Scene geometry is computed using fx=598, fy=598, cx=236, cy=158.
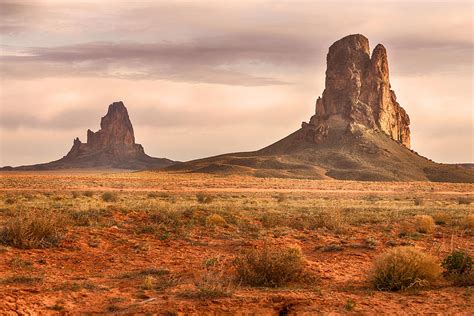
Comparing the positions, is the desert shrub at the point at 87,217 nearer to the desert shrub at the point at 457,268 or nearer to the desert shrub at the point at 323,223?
the desert shrub at the point at 323,223

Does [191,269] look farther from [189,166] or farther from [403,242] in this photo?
[189,166]

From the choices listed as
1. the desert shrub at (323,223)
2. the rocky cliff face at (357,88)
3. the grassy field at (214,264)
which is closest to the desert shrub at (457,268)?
the grassy field at (214,264)

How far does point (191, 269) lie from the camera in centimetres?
1606

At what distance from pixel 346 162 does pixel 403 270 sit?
123506mm

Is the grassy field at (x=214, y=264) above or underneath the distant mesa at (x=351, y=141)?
underneath

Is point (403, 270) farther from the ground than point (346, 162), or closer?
closer

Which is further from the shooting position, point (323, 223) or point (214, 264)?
point (323, 223)

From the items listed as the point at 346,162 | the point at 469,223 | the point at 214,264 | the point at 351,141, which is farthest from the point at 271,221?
the point at 351,141

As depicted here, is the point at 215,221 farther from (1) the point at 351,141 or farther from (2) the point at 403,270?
(1) the point at 351,141

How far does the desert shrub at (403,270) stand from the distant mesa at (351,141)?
346ft

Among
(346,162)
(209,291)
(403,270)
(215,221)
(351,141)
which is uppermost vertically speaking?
(351,141)

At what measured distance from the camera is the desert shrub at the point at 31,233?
1814 centimetres

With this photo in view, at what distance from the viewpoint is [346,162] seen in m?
135

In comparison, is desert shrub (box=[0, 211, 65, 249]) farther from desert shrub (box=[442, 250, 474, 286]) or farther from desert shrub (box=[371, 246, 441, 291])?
desert shrub (box=[442, 250, 474, 286])
